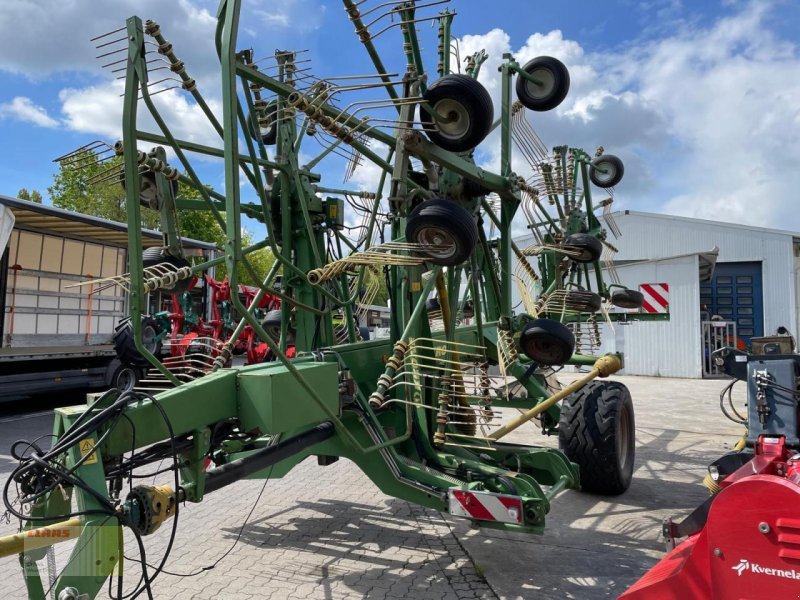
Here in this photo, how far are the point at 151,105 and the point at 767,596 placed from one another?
3.29m

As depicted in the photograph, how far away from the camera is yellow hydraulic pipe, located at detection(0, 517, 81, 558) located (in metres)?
2.08

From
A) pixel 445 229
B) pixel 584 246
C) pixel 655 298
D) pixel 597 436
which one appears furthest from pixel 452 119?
pixel 655 298

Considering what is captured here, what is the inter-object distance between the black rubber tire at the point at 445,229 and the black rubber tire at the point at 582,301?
3.38 metres

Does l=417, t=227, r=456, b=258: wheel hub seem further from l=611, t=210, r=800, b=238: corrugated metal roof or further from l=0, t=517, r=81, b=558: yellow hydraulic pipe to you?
l=611, t=210, r=800, b=238: corrugated metal roof

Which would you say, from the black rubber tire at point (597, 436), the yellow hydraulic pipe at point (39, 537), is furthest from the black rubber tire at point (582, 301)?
the yellow hydraulic pipe at point (39, 537)

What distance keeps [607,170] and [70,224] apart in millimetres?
8904

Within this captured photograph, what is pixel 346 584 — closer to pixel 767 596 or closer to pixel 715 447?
pixel 767 596

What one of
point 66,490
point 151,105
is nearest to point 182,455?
point 66,490

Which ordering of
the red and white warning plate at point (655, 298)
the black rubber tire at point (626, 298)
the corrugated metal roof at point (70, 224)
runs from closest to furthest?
the black rubber tire at point (626, 298) < the corrugated metal roof at point (70, 224) < the red and white warning plate at point (655, 298)

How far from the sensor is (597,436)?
5742mm

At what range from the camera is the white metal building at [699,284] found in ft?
62.1

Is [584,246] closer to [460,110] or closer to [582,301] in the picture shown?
[582,301]

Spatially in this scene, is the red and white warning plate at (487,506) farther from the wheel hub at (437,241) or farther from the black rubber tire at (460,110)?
the black rubber tire at (460,110)

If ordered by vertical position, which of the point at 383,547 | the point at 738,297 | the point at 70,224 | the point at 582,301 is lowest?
the point at 383,547
